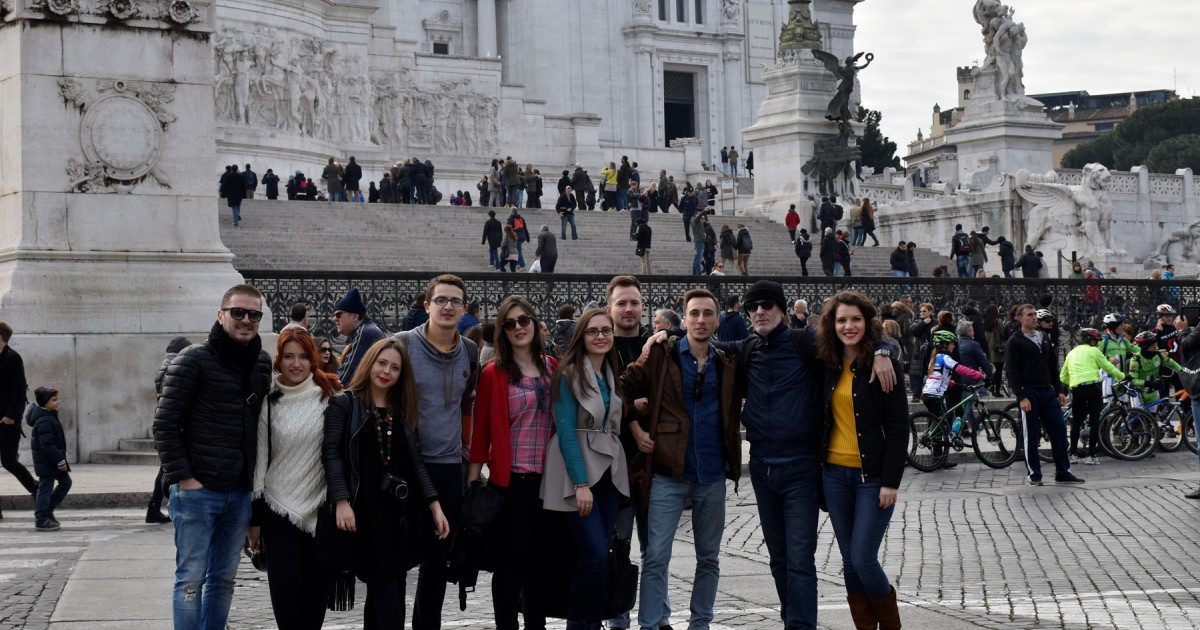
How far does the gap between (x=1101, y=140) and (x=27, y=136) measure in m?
102

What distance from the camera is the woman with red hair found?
6230 millimetres

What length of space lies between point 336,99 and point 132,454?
31.7 meters

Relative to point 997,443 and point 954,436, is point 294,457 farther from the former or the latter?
point 997,443

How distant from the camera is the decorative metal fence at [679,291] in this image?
18672 mm

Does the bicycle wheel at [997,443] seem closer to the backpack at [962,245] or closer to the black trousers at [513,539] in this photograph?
the black trousers at [513,539]

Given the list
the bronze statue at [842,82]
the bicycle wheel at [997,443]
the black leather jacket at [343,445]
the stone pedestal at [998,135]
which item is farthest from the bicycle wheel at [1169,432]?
the stone pedestal at [998,135]

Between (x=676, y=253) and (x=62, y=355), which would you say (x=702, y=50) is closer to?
(x=676, y=253)

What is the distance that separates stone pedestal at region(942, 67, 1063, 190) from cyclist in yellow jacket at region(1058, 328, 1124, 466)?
24.9 meters

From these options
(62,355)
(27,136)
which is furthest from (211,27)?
(62,355)

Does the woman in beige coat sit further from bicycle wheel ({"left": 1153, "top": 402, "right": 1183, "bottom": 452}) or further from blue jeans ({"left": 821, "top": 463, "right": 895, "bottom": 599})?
bicycle wheel ({"left": 1153, "top": 402, "right": 1183, "bottom": 452})

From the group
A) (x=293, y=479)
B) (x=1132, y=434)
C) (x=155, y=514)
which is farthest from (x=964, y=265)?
(x=293, y=479)

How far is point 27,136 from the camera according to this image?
14.8 metres

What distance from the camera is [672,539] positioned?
696 centimetres

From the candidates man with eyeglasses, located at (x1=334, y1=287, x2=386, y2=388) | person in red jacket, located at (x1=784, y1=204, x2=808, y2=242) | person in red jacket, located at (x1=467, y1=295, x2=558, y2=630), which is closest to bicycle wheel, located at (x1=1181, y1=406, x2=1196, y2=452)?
man with eyeglasses, located at (x1=334, y1=287, x2=386, y2=388)
